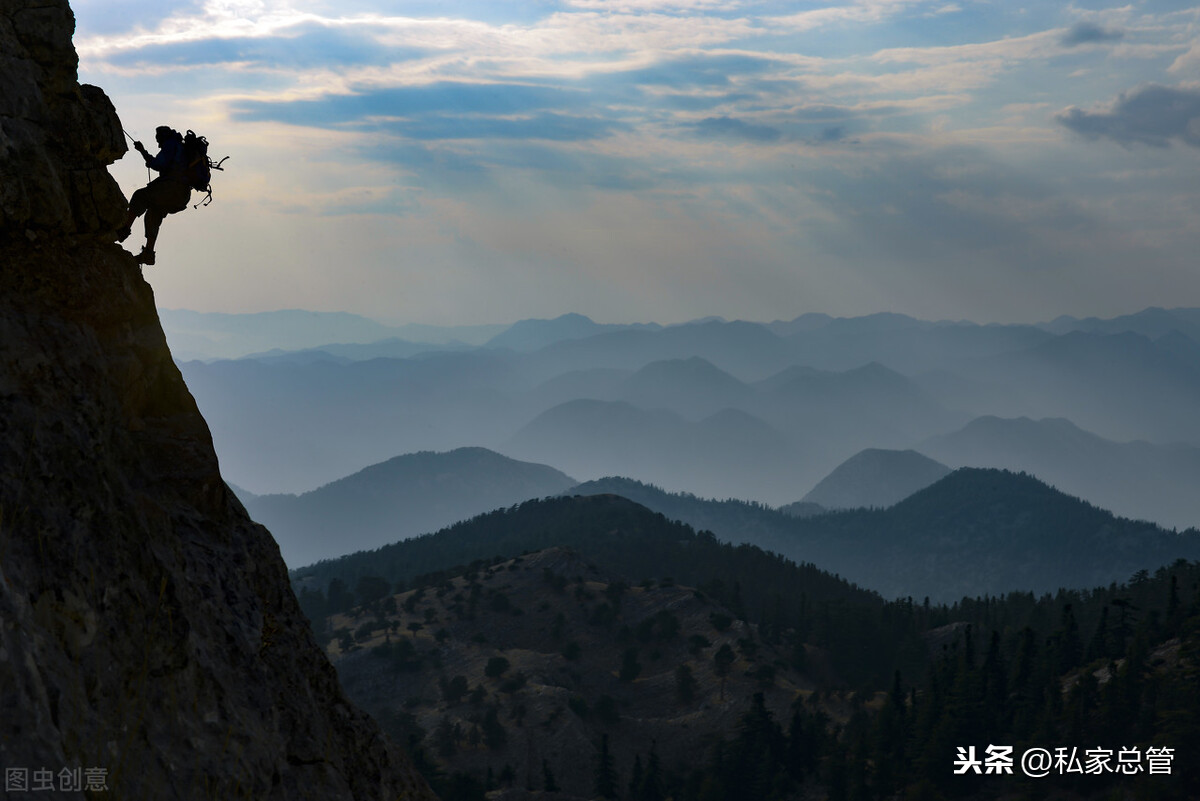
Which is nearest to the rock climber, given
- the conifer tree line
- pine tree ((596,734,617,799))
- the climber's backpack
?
the climber's backpack

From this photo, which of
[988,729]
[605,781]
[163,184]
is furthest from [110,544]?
[988,729]

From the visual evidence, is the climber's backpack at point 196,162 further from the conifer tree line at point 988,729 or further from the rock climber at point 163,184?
the conifer tree line at point 988,729

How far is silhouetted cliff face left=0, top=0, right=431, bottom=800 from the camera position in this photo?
43.8 ft

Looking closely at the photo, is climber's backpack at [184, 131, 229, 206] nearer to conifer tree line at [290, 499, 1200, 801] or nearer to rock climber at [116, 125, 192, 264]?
rock climber at [116, 125, 192, 264]

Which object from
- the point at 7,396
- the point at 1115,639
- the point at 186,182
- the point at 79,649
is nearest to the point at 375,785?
the point at 79,649

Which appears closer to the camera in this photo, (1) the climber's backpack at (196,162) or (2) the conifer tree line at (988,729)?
(1) the climber's backpack at (196,162)

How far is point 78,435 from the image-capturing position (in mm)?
15961

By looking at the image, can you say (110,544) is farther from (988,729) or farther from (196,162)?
(988,729)

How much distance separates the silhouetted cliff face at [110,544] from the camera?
43.8 ft

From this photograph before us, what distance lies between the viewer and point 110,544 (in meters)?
15.3

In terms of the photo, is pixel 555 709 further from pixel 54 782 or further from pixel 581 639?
pixel 54 782

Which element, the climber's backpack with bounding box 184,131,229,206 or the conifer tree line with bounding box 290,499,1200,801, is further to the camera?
the conifer tree line with bounding box 290,499,1200,801

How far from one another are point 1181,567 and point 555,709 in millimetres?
131043

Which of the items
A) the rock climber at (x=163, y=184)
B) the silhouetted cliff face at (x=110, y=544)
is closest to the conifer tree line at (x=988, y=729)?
the silhouetted cliff face at (x=110, y=544)
